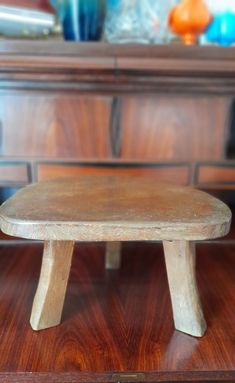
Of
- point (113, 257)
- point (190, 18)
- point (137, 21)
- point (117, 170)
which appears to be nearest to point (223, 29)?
point (190, 18)

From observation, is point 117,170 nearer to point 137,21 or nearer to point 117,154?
point 117,154

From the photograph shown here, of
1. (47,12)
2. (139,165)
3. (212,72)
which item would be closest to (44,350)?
(139,165)

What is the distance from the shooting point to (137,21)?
2.93 ft

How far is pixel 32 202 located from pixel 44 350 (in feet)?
0.73

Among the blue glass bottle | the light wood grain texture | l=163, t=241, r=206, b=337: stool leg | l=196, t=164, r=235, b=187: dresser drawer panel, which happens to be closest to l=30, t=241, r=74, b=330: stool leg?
l=163, t=241, r=206, b=337: stool leg

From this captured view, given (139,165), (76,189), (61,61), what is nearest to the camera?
(76,189)

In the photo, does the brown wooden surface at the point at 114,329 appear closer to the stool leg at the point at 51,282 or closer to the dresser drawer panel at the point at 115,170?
the stool leg at the point at 51,282

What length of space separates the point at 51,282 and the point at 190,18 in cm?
69

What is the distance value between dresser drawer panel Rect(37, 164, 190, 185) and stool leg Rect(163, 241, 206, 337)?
0.32 m

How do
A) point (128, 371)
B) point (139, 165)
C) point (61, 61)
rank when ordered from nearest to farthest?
point (128, 371), point (61, 61), point (139, 165)

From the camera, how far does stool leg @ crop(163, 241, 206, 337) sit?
0.51m

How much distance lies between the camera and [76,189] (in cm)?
60

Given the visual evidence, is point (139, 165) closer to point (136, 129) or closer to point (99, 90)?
point (136, 129)

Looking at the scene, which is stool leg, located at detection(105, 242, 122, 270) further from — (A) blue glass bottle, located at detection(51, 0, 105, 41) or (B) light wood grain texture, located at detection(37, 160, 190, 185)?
(A) blue glass bottle, located at detection(51, 0, 105, 41)
